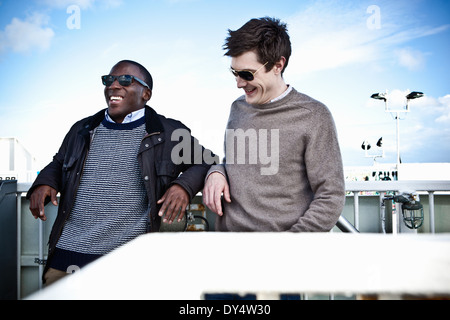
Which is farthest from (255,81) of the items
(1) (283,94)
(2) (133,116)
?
(2) (133,116)

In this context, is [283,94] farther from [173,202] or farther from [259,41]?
[173,202]

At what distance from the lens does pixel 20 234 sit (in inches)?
102

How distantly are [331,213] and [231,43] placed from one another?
0.90 meters

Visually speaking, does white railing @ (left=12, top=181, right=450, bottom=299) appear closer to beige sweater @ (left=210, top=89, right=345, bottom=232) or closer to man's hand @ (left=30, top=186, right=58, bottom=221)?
man's hand @ (left=30, top=186, right=58, bottom=221)

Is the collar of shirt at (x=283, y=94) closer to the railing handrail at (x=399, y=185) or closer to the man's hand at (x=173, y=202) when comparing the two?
the man's hand at (x=173, y=202)

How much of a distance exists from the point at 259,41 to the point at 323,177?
0.70m

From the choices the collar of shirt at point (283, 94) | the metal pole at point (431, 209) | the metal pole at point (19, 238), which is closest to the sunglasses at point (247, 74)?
the collar of shirt at point (283, 94)

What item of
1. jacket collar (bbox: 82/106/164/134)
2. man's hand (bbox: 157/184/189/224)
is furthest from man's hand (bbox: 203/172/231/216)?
jacket collar (bbox: 82/106/164/134)

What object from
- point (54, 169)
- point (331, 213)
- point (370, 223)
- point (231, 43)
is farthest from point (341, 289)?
point (370, 223)

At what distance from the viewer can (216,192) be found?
1.49 m

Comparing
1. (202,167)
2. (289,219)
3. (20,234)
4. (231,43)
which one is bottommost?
(20,234)
